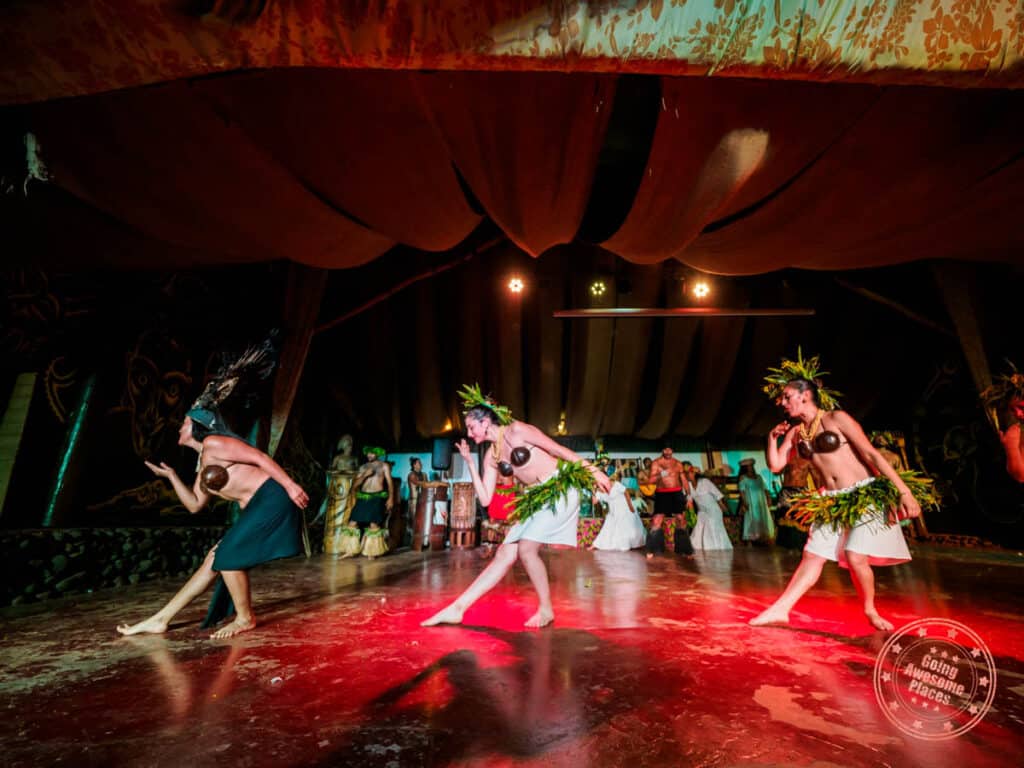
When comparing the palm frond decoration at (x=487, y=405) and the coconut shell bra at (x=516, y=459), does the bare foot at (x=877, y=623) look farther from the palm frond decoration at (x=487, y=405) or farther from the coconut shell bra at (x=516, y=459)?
the palm frond decoration at (x=487, y=405)

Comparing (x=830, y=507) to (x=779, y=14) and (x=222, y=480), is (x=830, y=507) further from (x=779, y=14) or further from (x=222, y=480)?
(x=222, y=480)

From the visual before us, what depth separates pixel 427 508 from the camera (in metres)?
9.42

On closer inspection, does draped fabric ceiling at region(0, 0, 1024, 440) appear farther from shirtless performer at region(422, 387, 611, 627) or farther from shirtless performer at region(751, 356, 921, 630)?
shirtless performer at region(422, 387, 611, 627)

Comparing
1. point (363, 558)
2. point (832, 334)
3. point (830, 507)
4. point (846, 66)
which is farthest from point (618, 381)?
point (846, 66)

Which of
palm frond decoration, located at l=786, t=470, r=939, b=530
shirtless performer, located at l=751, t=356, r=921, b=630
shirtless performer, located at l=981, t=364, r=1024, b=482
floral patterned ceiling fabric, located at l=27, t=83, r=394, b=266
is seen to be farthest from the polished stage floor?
floral patterned ceiling fabric, located at l=27, t=83, r=394, b=266

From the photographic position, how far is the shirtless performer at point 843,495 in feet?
9.68

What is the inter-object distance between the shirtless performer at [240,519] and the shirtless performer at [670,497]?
6272 millimetres

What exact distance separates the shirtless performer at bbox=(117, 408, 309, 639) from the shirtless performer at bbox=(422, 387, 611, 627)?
1136mm

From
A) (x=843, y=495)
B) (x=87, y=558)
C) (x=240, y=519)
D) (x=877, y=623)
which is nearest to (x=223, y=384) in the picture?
(x=240, y=519)

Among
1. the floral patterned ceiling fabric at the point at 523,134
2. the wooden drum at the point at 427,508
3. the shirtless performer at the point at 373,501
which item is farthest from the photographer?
the wooden drum at the point at 427,508

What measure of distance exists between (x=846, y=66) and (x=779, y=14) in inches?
15.4

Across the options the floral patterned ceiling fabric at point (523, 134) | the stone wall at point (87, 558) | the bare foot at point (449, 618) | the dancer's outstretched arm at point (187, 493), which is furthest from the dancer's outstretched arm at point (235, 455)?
the floral patterned ceiling fabric at point (523, 134)

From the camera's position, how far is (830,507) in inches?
121

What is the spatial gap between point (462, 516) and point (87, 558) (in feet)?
20.0
